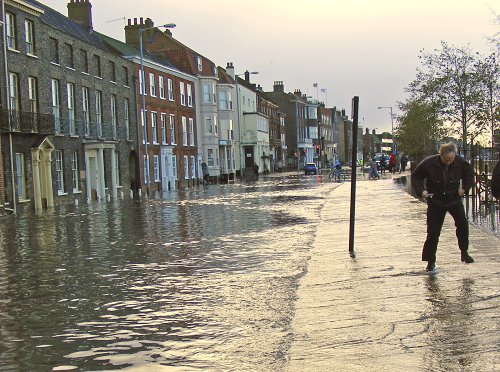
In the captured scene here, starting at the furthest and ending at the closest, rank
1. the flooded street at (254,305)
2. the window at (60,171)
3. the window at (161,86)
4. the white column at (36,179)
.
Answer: the window at (161,86), the window at (60,171), the white column at (36,179), the flooded street at (254,305)

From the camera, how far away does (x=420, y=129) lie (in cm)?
3731

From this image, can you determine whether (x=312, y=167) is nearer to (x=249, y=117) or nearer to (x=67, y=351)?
(x=249, y=117)

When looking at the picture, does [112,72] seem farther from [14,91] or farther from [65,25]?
[14,91]

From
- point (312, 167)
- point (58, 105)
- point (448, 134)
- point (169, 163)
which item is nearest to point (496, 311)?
point (448, 134)

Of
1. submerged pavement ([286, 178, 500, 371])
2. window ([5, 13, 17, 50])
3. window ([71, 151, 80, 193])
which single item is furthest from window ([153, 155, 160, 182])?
submerged pavement ([286, 178, 500, 371])

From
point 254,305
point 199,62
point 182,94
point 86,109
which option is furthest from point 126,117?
point 254,305

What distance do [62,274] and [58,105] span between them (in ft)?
84.4

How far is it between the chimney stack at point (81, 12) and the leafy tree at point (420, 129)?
2235 cm

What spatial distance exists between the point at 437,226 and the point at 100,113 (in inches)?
1324

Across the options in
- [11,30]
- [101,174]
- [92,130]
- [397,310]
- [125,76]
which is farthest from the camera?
[125,76]

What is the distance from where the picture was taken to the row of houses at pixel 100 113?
1160 inches

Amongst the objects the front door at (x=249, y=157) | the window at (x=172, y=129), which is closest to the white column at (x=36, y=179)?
the window at (x=172, y=129)

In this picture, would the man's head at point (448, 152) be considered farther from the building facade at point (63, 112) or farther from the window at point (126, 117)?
the window at point (126, 117)

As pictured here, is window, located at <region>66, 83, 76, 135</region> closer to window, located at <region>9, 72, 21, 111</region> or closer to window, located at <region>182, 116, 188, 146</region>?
window, located at <region>9, 72, 21, 111</region>
